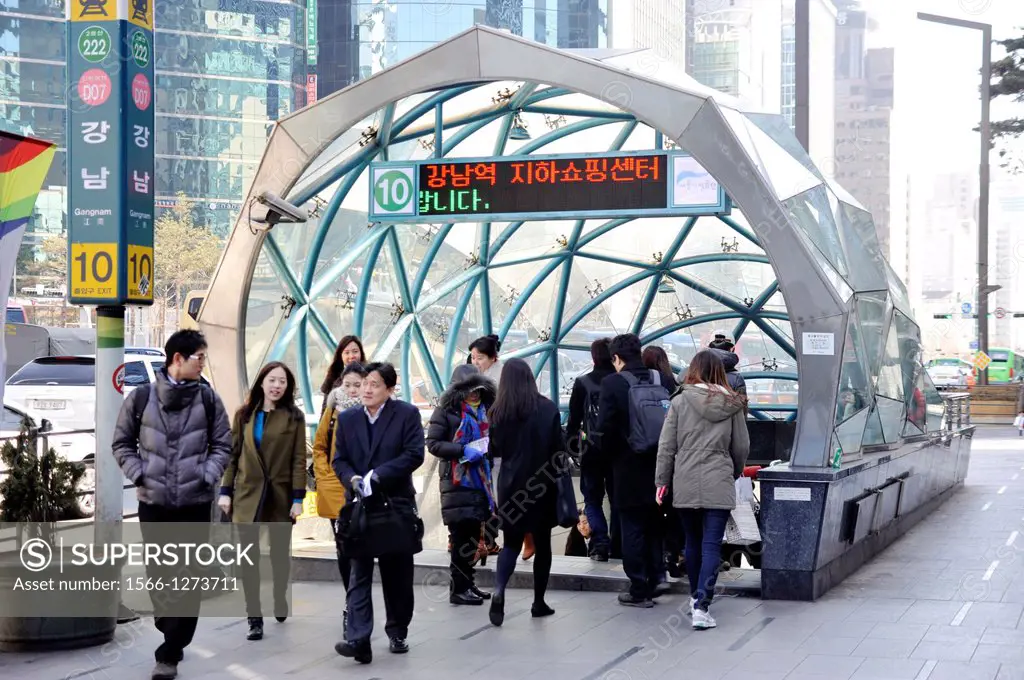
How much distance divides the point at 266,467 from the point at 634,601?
2.72 metres

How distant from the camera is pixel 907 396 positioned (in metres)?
13.4

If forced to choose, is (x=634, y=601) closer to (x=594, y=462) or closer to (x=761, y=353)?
(x=594, y=462)

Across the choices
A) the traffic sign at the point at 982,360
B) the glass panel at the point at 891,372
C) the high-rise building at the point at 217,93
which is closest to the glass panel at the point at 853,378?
the glass panel at the point at 891,372

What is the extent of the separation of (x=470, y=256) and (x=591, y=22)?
7085 centimetres

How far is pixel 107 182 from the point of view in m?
7.81

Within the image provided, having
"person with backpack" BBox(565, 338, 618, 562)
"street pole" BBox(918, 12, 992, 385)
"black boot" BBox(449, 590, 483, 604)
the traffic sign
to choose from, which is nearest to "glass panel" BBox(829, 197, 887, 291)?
"person with backpack" BBox(565, 338, 618, 562)

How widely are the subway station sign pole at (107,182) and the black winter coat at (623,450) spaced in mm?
3274

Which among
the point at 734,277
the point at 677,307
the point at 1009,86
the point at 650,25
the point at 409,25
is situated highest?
the point at 650,25

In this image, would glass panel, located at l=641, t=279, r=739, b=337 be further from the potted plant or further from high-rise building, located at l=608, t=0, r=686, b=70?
high-rise building, located at l=608, t=0, r=686, b=70

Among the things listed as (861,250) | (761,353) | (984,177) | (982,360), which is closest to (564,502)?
(861,250)

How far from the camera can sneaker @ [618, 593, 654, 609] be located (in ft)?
29.1

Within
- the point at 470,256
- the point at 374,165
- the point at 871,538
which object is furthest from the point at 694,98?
the point at 470,256

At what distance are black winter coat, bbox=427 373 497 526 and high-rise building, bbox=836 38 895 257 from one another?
11069cm

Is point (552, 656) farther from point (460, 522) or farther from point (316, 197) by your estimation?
point (316, 197)
